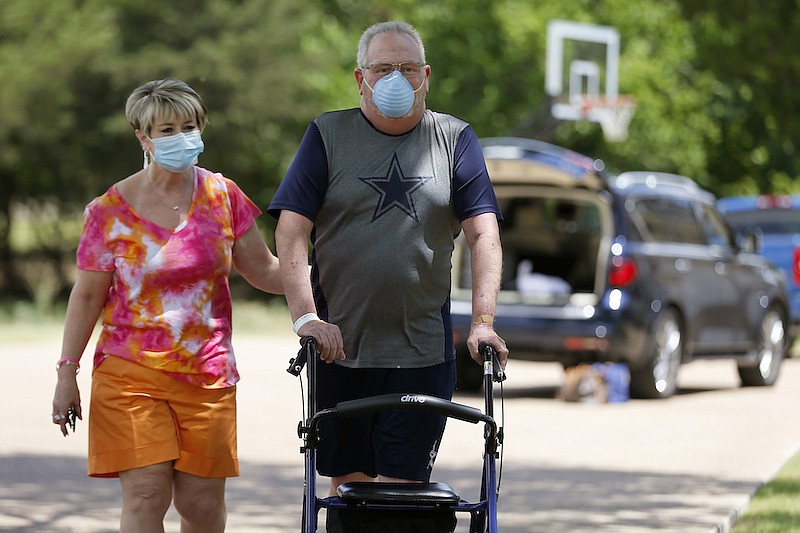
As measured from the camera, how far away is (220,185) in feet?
18.6

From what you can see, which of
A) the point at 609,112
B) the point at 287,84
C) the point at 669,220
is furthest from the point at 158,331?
the point at 287,84

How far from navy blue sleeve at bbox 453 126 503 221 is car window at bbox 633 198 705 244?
9.63m

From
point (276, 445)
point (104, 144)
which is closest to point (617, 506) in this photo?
point (276, 445)

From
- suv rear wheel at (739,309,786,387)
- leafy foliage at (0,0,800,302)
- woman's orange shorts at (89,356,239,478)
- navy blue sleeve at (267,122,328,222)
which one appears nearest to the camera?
navy blue sleeve at (267,122,328,222)

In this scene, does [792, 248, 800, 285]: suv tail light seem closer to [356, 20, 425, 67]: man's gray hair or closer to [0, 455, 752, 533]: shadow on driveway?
[0, 455, 752, 533]: shadow on driveway

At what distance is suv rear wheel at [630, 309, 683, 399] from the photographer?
1452 cm

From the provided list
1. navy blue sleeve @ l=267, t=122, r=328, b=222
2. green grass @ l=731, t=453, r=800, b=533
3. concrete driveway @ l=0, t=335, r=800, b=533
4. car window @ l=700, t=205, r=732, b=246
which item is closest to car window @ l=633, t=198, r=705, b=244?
car window @ l=700, t=205, r=732, b=246

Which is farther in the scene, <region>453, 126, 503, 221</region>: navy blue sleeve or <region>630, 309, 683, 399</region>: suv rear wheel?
<region>630, 309, 683, 399</region>: suv rear wheel

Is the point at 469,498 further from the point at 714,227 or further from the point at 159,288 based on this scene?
the point at 714,227

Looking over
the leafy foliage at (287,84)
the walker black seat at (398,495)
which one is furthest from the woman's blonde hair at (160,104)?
the leafy foliage at (287,84)

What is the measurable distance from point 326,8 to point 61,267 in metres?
11.0

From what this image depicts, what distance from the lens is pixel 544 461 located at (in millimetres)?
10516

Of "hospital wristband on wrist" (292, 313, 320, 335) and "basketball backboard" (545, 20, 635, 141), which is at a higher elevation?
"basketball backboard" (545, 20, 635, 141)

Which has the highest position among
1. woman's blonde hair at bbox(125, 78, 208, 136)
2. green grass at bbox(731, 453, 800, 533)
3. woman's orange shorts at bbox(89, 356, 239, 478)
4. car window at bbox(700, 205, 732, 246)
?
car window at bbox(700, 205, 732, 246)
